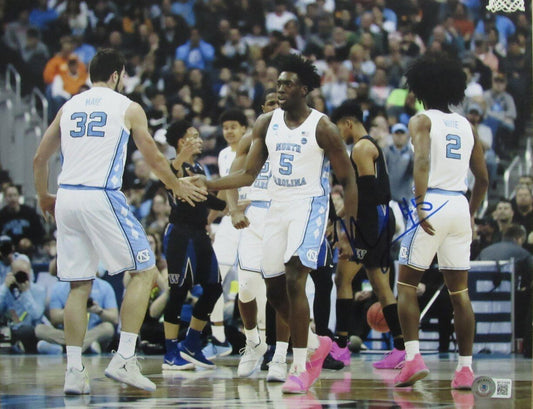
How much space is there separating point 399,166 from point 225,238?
4438mm

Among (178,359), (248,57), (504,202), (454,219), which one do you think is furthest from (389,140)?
(454,219)

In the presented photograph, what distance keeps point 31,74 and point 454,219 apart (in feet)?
39.5

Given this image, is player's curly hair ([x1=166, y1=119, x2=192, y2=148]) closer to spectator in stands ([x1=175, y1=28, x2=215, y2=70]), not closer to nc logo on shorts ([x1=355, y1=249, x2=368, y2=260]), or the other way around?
nc logo on shorts ([x1=355, y1=249, x2=368, y2=260])

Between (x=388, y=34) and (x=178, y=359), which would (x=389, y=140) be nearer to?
(x=388, y=34)

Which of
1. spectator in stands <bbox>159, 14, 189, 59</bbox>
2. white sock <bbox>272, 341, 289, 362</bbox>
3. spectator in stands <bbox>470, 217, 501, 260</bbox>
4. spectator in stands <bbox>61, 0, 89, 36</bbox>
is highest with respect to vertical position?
spectator in stands <bbox>61, 0, 89, 36</bbox>

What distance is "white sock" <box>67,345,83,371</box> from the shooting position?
5.87m

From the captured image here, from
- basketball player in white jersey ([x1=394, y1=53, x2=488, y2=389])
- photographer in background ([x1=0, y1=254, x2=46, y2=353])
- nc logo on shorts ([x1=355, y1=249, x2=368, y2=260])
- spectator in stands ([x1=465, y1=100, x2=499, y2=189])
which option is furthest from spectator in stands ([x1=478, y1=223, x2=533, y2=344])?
photographer in background ([x1=0, y1=254, x2=46, y2=353])

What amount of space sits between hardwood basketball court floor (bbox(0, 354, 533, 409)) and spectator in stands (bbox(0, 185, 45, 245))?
14.7 ft

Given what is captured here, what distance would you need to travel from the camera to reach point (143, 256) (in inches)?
235

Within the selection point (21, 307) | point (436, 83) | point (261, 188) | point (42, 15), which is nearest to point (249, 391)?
point (261, 188)

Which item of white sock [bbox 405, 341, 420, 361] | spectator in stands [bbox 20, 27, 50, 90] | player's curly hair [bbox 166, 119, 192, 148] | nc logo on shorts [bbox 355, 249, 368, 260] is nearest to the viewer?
white sock [bbox 405, 341, 420, 361]

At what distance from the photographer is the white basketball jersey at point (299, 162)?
6152mm

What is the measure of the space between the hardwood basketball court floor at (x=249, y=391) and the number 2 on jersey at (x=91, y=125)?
1668 millimetres

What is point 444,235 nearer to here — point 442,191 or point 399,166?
point 442,191
